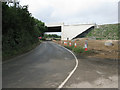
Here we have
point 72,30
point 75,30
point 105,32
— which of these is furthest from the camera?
point 72,30

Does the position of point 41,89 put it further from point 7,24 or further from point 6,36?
point 6,36

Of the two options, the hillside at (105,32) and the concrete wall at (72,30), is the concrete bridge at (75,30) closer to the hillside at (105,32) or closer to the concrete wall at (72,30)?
the concrete wall at (72,30)

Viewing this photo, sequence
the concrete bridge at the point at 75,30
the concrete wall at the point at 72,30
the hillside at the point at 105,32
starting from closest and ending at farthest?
the hillside at the point at 105,32 < the concrete bridge at the point at 75,30 < the concrete wall at the point at 72,30

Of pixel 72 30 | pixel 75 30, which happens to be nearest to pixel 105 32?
pixel 75 30

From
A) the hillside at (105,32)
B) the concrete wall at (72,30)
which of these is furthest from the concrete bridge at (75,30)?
the hillside at (105,32)

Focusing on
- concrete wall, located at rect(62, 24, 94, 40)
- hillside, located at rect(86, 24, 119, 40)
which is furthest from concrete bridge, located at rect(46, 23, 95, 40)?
hillside, located at rect(86, 24, 119, 40)

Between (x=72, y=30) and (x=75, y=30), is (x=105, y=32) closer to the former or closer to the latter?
(x=75, y=30)

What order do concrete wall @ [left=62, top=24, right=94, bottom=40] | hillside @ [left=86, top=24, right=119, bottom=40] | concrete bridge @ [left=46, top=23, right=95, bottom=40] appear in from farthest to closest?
concrete wall @ [left=62, top=24, right=94, bottom=40], concrete bridge @ [left=46, top=23, right=95, bottom=40], hillside @ [left=86, top=24, right=119, bottom=40]

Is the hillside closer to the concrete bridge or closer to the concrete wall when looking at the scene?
the concrete bridge

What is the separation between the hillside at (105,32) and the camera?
40.7m

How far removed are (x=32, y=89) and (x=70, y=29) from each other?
171 ft

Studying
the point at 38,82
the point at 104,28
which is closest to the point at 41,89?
the point at 38,82

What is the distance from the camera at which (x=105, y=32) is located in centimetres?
4409

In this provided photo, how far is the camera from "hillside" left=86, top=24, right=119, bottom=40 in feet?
134
